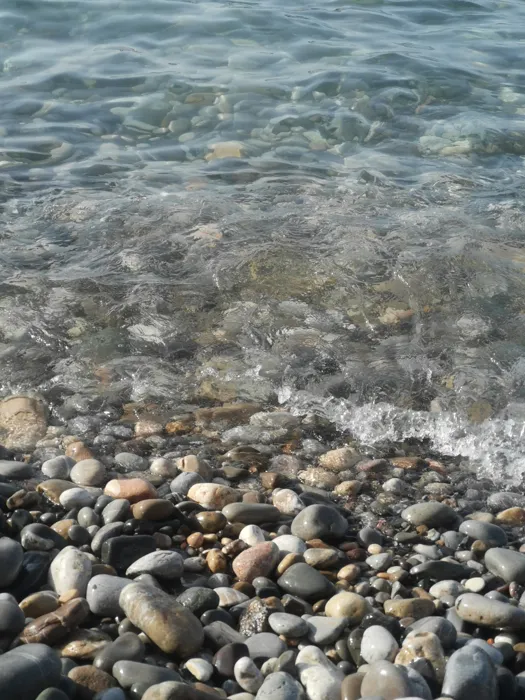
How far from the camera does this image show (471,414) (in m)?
4.09

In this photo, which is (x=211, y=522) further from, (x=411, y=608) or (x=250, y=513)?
(x=411, y=608)

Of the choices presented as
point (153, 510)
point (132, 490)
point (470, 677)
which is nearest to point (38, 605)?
point (153, 510)

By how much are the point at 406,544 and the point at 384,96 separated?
651 cm

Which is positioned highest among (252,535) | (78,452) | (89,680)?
(89,680)

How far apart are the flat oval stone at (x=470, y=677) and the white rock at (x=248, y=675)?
0.54m

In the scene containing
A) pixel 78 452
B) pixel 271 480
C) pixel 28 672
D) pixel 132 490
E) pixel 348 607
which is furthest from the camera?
pixel 78 452

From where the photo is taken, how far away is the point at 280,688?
228cm

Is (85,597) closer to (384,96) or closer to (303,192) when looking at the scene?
(303,192)

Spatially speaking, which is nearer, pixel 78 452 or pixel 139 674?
pixel 139 674

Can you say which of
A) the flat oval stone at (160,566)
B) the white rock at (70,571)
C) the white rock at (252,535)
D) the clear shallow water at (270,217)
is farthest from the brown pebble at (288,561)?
the clear shallow water at (270,217)

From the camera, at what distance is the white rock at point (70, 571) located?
2688mm

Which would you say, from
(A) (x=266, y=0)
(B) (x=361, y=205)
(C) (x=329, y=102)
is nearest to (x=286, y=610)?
(B) (x=361, y=205)

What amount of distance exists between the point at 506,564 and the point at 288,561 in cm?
81

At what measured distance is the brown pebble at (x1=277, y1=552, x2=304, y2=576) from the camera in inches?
116
